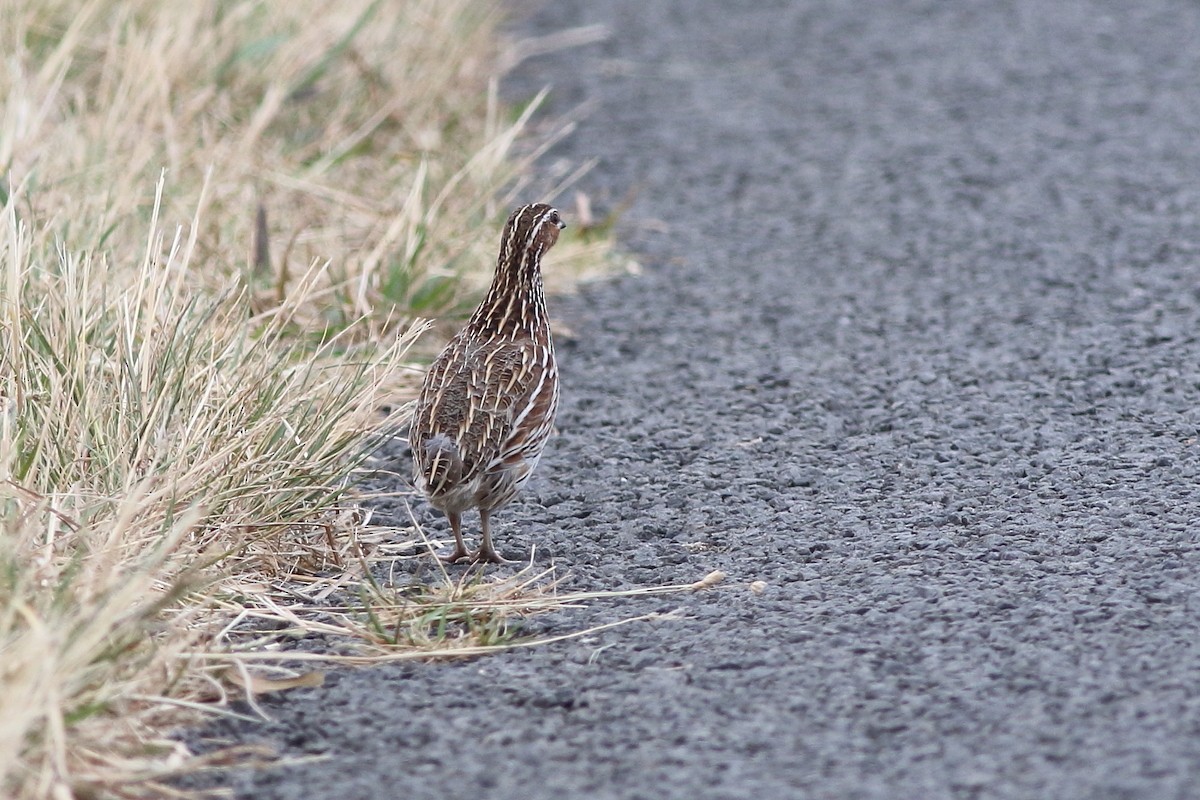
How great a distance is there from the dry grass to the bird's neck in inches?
10.0

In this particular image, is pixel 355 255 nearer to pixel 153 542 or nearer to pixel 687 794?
pixel 153 542

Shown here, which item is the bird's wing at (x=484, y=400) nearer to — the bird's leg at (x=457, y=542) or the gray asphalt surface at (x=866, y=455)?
the bird's leg at (x=457, y=542)

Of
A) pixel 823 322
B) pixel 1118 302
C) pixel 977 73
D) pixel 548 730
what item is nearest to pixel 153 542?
pixel 548 730

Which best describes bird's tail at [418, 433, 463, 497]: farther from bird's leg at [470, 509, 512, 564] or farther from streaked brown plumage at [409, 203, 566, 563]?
bird's leg at [470, 509, 512, 564]

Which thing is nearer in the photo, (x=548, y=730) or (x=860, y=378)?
(x=548, y=730)

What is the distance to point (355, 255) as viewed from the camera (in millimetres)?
7051

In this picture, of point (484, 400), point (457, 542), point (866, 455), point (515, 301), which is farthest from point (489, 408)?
point (866, 455)

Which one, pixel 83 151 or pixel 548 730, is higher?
pixel 83 151

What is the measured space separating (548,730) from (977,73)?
720cm

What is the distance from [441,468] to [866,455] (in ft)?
4.94

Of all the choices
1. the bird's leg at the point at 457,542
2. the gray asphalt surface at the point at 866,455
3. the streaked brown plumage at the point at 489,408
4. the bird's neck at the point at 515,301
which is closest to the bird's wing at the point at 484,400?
the streaked brown plumage at the point at 489,408

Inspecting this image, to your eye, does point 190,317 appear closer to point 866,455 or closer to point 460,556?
point 460,556

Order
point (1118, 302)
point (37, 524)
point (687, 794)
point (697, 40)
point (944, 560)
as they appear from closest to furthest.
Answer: point (687, 794) → point (37, 524) → point (944, 560) → point (1118, 302) → point (697, 40)

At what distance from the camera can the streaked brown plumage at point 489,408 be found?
4695 mm
